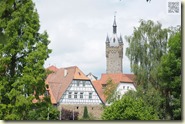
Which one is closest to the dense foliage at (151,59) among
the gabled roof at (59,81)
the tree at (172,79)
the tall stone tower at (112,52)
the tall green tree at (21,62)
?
the tree at (172,79)

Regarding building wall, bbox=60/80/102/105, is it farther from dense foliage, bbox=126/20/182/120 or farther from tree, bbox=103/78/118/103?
dense foliage, bbox=126/20/182/120

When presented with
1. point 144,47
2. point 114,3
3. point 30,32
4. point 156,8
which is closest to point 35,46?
point 30,32

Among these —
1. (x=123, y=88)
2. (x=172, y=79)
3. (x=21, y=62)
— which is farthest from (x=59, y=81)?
(x=123, y=88)

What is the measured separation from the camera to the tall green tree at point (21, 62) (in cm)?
301

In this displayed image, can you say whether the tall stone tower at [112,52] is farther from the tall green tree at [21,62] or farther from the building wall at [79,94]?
the tall green tree at [21,62]

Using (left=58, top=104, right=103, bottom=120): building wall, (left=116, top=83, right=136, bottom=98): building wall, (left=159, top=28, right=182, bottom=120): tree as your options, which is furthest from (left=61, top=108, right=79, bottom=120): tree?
(left=116, top=83, right=136, bottom=98): building wall

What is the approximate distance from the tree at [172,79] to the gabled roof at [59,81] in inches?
29.4

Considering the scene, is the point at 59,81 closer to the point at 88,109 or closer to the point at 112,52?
the point at 88,109

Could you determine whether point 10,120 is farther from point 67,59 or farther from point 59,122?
point 67,59

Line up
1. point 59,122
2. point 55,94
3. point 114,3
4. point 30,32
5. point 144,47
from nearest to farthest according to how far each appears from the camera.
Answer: point 59,122 < point 114,3 < point 30,32 < point 55,94 < point 144,47

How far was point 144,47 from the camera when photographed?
7.61 m

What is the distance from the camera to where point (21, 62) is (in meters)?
3.17

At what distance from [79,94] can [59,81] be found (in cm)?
35

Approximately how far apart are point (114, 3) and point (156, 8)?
0.33 m
